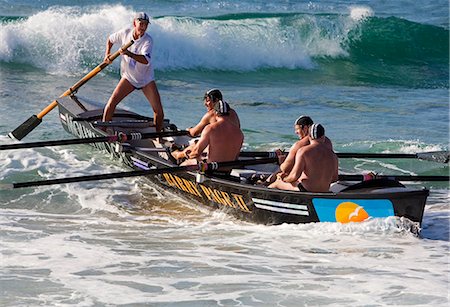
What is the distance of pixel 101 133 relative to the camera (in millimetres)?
13867

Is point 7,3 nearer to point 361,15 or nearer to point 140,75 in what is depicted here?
point 361,15

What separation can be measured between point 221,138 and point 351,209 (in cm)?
190

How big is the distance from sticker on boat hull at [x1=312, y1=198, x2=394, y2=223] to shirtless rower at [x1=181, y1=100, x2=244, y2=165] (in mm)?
1542

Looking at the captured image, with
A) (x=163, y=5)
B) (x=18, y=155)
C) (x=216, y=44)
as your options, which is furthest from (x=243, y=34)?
(x=18, y=155)

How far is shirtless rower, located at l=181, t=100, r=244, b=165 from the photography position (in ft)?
38.7

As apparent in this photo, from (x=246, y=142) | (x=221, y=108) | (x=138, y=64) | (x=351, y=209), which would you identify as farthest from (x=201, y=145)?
(x=246, y=142)

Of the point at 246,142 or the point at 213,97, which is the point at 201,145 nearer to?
the point at 213,97

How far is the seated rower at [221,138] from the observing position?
1180 cm

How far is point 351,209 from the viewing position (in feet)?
35.1

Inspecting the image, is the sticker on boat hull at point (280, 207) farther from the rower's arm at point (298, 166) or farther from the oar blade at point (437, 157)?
the oar blade at point (437, 157)

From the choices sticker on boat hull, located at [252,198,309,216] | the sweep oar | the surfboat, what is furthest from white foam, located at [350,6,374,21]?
sticker on boat hull, located at [252,198,309,216]

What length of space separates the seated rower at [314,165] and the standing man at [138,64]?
3325 mm

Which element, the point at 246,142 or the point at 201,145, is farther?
the point at 246,142

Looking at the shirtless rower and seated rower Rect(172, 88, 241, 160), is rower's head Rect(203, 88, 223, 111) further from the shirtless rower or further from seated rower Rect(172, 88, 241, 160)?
the shirtless rower
